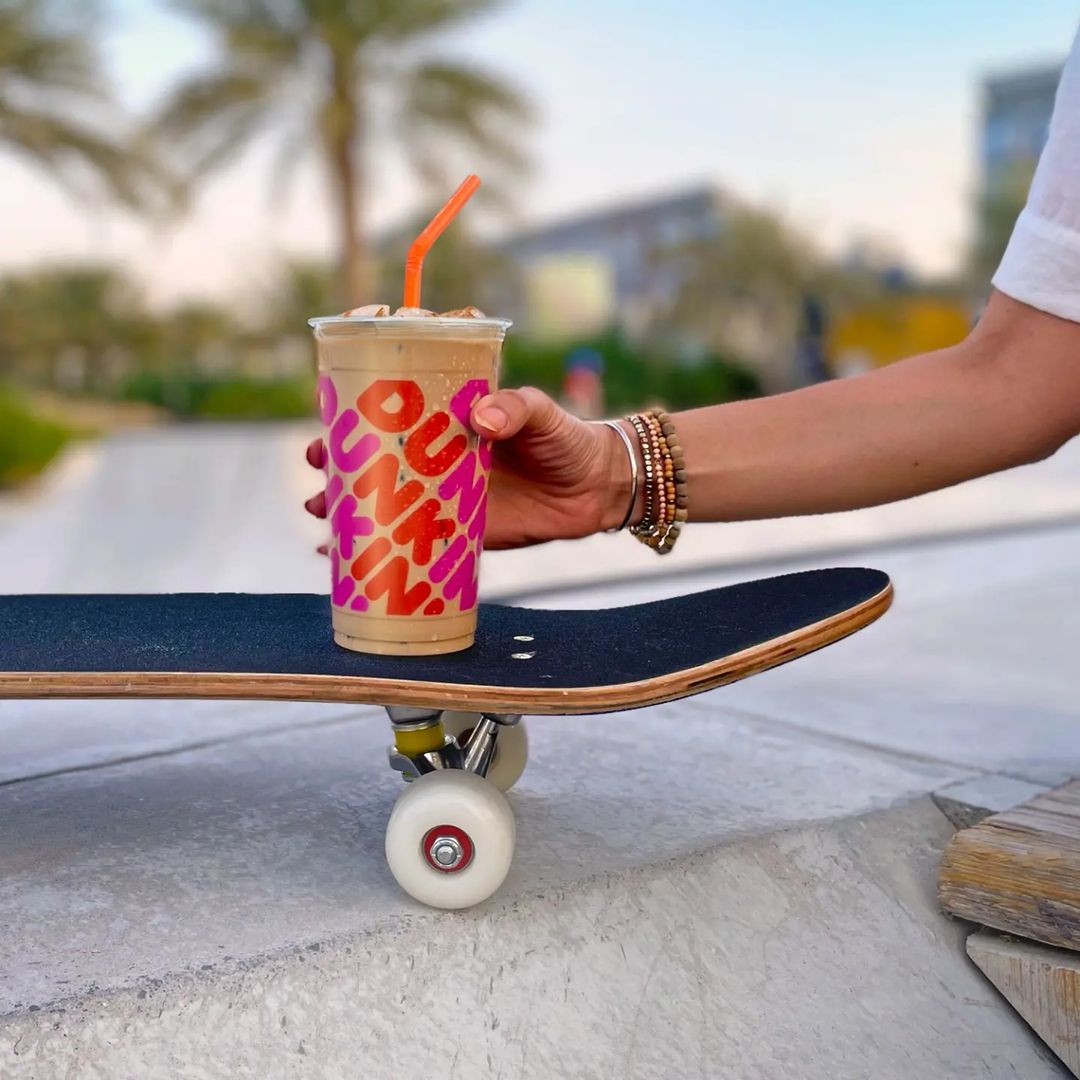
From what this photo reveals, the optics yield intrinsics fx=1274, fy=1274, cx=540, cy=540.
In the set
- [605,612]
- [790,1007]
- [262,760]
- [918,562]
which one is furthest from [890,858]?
[918,562]

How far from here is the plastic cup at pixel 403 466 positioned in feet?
4.09

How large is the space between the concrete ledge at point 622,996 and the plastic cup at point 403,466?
0.33 m

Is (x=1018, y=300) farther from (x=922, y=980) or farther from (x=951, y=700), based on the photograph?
(x=951, y=700)

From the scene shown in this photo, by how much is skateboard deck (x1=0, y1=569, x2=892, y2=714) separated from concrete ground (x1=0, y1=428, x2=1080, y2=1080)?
0.86ft

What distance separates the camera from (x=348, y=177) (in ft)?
51.0

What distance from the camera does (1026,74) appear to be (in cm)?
5506

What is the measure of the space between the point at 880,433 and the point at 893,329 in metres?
32.5

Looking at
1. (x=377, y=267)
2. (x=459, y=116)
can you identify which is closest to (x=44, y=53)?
(x=459, y=116)

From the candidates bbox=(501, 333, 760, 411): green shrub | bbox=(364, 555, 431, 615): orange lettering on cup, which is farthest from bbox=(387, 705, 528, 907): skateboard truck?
bbox=(501, 333, 760, 411): green shrub

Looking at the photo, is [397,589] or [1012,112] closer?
[397,589]

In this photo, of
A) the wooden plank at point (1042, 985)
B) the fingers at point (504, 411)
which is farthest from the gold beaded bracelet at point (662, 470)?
the wooden plank at point (1042, 985)

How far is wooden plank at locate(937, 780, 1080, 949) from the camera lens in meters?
1.42

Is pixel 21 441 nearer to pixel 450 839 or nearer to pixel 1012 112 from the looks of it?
pixel 450 839

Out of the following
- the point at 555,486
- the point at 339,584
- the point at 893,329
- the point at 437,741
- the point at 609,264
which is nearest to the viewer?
the point at 339,584
